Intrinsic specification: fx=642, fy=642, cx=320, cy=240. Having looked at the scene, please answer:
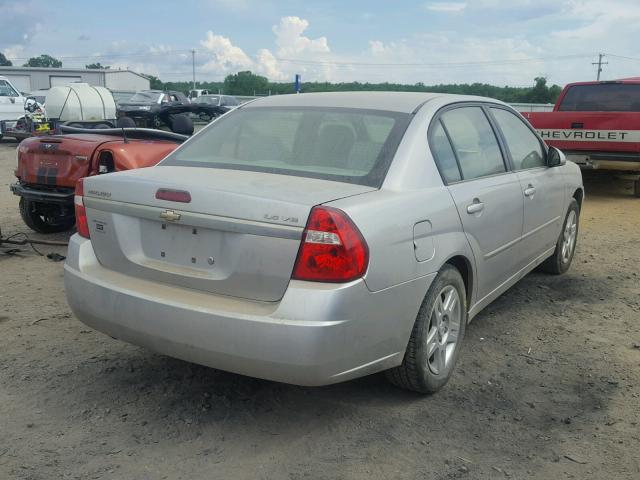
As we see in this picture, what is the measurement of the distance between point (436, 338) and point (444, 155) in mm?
1029

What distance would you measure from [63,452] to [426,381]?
70.0 inches

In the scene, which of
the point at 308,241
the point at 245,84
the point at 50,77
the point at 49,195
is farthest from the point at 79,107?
the point at 245,84

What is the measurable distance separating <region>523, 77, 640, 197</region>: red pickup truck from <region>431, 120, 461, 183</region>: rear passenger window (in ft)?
23.7

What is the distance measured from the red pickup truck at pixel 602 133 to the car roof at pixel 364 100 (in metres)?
6.61

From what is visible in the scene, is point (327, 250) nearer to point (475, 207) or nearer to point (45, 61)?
point (475, 207)

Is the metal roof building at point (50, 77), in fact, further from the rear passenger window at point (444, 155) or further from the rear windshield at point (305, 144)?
the rear passenger window at point (444, 155)

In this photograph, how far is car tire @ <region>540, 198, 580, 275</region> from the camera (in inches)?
225

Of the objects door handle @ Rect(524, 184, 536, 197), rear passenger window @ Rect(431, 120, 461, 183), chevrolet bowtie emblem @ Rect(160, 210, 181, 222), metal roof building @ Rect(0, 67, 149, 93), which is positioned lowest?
door handle @ Rect(524, 184, 536, 197)

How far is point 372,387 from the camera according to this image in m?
3.58

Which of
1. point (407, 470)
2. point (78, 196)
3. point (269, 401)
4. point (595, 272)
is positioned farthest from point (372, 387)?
point (595, 272)

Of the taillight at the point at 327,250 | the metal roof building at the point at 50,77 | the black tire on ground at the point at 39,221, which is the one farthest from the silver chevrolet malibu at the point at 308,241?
the metal roof building at the point at 50,77

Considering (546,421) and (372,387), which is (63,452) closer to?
(372,387)

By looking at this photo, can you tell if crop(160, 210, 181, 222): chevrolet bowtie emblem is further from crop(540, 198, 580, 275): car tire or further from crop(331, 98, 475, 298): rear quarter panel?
crop(540, 198, 580, 275): car tire

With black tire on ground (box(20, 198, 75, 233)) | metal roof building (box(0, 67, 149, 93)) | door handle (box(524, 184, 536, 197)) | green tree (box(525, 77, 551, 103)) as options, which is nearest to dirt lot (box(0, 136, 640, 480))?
door handle (box(524, 184, 536, 197))
